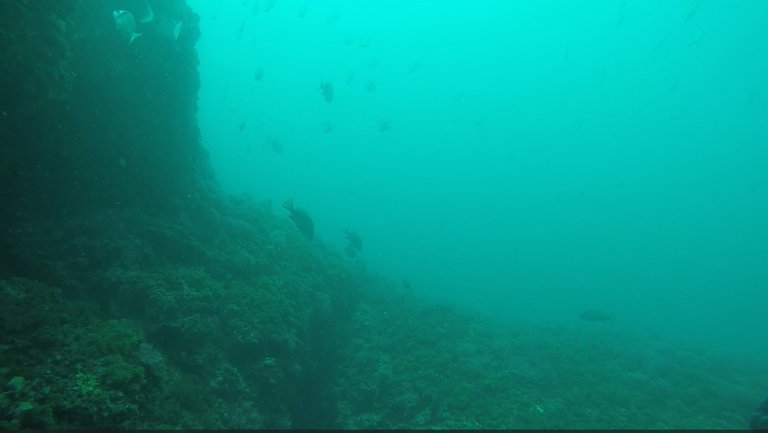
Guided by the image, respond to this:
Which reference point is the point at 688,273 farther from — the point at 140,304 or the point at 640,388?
the point at 140,304

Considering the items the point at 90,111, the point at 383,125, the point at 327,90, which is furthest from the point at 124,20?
the point at 383,125

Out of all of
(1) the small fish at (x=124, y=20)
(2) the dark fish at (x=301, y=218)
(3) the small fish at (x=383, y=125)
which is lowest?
(2) the dark fish at (x=301, y=218)

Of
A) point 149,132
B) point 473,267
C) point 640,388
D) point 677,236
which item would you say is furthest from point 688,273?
point 149,132

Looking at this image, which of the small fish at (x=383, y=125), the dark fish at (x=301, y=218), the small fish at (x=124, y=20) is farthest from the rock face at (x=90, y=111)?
the small fish at (x=383, y=125)

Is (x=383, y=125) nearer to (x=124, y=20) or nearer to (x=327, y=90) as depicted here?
(x=327, y=90)

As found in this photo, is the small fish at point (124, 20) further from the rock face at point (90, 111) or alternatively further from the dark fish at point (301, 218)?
the dark fish at point (301, 218)

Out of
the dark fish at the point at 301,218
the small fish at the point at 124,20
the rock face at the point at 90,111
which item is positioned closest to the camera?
the rock face at the point at 90,111

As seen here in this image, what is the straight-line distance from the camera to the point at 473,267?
5184cm

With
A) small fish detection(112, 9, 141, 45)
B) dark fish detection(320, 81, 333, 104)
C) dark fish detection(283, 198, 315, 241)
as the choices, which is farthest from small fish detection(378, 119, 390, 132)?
small fish detection(112, 9, 141, 45)

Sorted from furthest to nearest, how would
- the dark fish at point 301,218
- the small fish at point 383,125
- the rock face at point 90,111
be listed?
the small fish at point 383,125 < the dark fish at point 301,218 < the rock face at point 90,111

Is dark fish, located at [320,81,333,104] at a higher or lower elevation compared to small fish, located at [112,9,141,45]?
higher

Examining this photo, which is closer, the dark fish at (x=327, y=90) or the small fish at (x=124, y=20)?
the small fish at (x=124, y=20)

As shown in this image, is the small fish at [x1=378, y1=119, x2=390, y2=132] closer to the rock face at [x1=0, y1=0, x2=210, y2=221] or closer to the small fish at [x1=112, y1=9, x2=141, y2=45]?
A: the rock face at [x1=0, y1=0, x2=210, y2=221]

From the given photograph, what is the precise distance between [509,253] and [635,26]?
131 m
